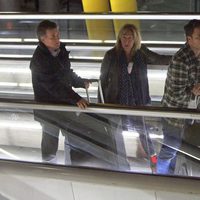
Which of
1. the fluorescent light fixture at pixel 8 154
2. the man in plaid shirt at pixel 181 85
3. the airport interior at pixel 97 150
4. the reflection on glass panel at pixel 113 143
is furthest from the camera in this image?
the fluorescent light fixture at pixel 8 154

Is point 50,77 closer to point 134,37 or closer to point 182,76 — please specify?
point 134,37

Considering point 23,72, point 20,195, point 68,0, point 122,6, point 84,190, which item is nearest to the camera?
point 84,190

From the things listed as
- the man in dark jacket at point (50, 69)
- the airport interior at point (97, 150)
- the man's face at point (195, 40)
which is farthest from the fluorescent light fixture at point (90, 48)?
the man's face at point (195, 40)

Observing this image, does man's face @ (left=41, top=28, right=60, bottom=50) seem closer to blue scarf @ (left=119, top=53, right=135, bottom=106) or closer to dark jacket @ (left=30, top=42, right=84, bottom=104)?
dark jacket @ (left=30, top=42, right=84, bottom=104)

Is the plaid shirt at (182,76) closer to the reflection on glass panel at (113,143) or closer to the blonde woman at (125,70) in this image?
the reflection on glass panel at (113,143)

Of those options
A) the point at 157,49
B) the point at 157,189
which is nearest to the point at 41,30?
the point at 157,189

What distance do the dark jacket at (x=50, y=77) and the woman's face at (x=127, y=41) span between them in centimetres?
43

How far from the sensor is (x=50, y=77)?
3291 millimetres

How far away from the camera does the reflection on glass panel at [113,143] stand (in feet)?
10.7

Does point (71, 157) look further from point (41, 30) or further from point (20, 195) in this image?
point (41, 30)

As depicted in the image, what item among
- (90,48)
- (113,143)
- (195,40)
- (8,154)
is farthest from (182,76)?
(90,48)

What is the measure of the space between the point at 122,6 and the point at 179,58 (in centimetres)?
435

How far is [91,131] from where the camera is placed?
3549 mm

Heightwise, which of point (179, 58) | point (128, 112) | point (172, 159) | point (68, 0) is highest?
point (68, 0)
